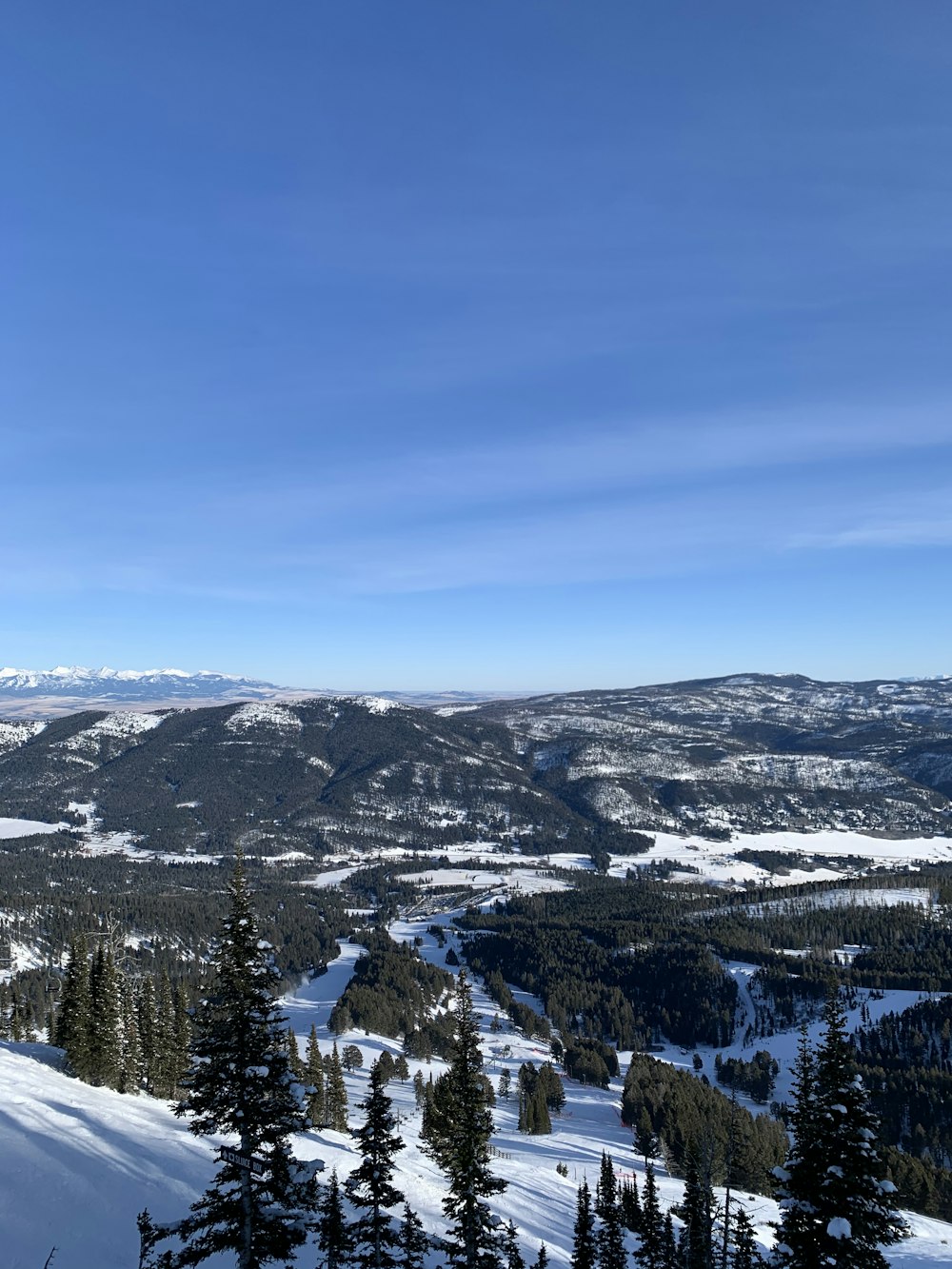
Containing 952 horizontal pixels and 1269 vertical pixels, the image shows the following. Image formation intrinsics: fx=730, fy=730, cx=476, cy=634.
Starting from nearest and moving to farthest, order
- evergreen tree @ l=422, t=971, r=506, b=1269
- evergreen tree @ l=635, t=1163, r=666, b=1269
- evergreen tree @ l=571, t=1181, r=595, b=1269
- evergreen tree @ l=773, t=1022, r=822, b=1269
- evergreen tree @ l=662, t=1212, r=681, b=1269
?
1. evergreen tree @ l=773, t=1022, r=822, b=1269
2. evergreen tree @ l=422, t=971, r=506, b=1269
3. evergreen tree @ l=571, t=1181, r=595, b=1269
4. evergreen tree @ l=635, t=1163, r=666, b=1269
5. evergreen tree @ l=662, t=1212, r=681, b=1269

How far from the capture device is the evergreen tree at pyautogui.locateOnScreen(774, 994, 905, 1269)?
21.6 meters

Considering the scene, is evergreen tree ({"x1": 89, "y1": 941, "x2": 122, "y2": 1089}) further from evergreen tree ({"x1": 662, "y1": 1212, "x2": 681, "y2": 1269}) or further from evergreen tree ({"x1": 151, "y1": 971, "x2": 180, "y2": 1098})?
evergreen tree ({"x1": 662, "y1": 1212, "x2": 681, "y2": 1269})

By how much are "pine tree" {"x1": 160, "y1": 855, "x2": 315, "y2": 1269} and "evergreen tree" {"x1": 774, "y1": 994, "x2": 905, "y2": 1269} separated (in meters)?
15.0

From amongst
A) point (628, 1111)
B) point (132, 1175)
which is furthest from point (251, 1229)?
point (628, 1111)

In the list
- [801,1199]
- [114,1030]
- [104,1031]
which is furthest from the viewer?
[114,1030]

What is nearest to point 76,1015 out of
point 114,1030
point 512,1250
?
point 114,1030

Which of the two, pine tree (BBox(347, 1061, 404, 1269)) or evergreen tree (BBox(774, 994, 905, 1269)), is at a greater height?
evergreen tree (BBox(774, 994, 905, 1269))

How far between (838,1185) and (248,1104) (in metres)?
17.8

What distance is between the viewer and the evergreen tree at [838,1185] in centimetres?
2164

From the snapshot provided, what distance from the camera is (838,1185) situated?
21.8 metres

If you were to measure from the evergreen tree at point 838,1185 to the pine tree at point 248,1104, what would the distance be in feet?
49.1

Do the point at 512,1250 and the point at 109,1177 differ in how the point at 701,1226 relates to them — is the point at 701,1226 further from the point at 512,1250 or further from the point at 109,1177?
the point at 109,1177

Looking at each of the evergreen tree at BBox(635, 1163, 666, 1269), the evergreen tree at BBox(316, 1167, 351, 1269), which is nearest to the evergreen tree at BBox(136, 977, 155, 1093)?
the evergreen tree at BBox(635, 1163, 666, 1269)

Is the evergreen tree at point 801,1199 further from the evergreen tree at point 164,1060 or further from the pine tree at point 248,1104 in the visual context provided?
the evergreen tree at point 164,1060
